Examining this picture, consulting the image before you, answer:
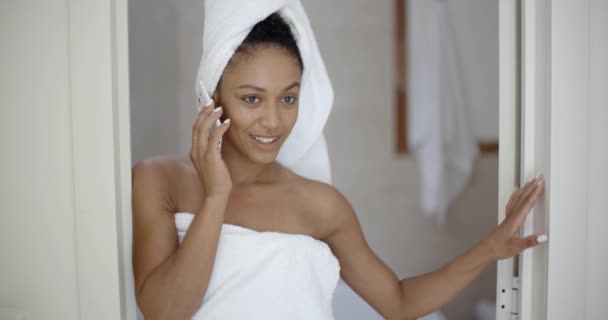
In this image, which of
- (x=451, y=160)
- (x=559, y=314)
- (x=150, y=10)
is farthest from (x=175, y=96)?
(x=559, y=314)

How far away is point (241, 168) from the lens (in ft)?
4.47

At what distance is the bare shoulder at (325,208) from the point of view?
1379mm

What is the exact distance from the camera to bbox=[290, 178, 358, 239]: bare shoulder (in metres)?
1.38

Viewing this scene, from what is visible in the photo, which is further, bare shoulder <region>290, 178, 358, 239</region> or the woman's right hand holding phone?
bare shoulder <region>290, 178, 358, 239</region>

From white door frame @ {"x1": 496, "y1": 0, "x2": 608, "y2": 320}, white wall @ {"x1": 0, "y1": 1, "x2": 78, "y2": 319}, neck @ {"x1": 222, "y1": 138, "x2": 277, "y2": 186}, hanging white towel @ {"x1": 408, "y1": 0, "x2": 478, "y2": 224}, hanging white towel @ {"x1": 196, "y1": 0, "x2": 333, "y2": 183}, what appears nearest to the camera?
white wall @ {"x1": 0, "y1": 1, "x2": 78, "y2": 319}

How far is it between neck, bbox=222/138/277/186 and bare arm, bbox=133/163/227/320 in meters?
0.27

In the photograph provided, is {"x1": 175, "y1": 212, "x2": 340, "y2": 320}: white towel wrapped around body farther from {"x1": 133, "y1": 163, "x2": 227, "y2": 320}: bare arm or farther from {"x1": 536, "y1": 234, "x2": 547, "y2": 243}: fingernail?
{"x1": 536, "y1": 234, "x2": 547, "y2": 243}: fingernail

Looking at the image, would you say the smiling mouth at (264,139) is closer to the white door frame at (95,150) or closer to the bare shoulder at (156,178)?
the bare shoulder at (156,178)

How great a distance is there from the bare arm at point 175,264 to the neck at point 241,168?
0.88 feet

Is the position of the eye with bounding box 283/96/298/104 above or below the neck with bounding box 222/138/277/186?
above

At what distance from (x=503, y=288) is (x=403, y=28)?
162 cm

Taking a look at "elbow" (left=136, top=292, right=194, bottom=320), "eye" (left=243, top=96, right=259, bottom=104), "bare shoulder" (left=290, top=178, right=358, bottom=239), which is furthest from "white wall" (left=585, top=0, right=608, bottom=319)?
"elbow" (left=136, top=292, right=194, bottom=320)

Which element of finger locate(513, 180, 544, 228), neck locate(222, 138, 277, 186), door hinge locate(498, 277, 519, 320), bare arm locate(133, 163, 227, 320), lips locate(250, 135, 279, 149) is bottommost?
door hinge locate(498, 277, 519, 320)

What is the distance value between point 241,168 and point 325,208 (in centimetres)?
23
